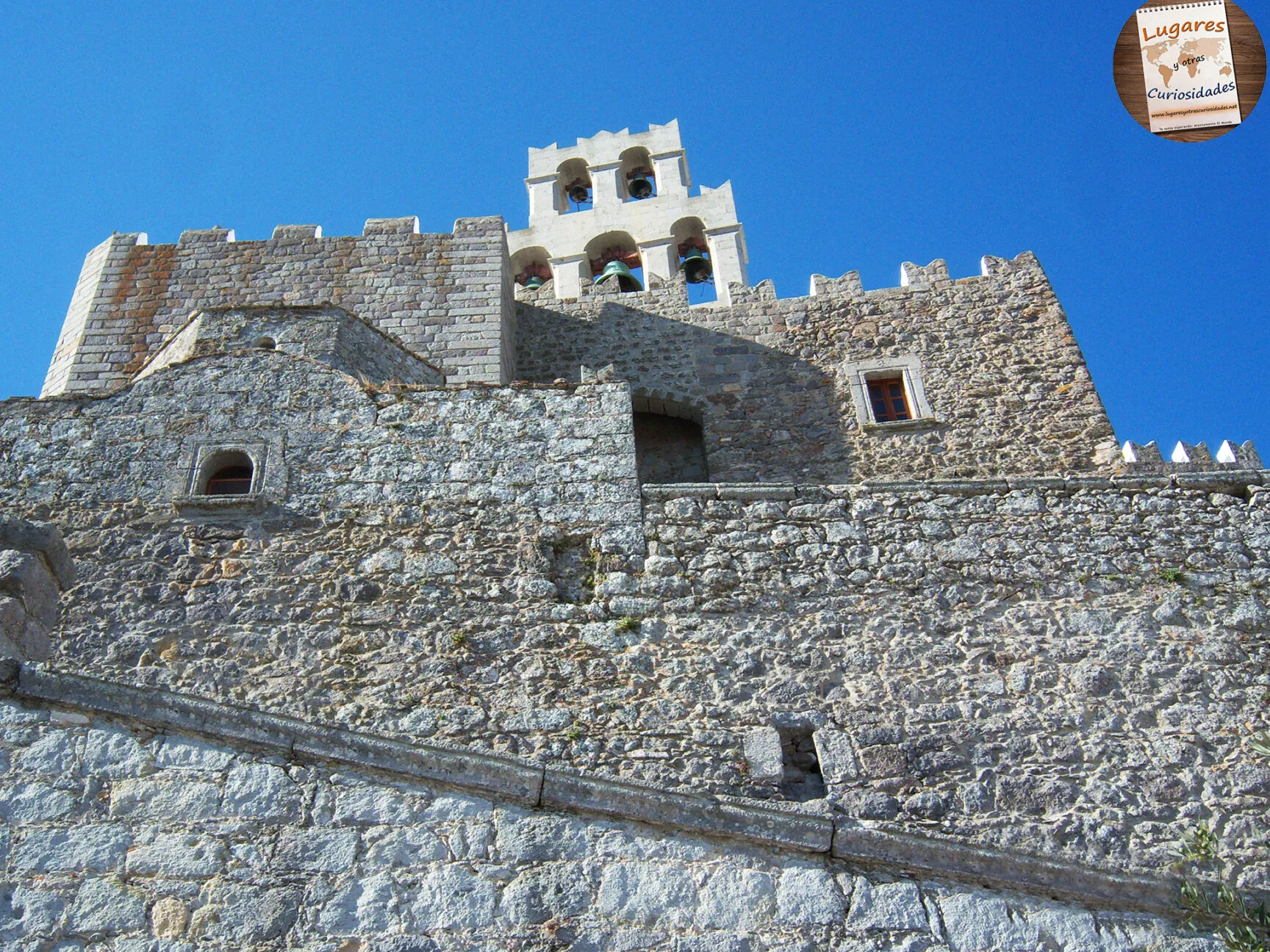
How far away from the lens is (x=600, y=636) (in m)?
6.91

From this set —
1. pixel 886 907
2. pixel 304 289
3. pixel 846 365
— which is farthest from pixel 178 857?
pixel 304 289

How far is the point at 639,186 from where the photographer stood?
19219 mm

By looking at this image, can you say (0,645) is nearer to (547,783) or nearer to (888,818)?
(547,783)

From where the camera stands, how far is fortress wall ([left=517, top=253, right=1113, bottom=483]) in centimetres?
1128

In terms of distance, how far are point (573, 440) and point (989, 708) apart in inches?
129

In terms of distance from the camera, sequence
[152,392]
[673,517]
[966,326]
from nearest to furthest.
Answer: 1. [673,517]
2. [152,392]
3. [966,326]

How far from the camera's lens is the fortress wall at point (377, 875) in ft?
12.8

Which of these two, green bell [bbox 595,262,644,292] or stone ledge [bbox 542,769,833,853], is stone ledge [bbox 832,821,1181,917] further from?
green bell [bbox 595,262,644,292]

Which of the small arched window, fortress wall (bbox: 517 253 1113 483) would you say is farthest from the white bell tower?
the small arched window

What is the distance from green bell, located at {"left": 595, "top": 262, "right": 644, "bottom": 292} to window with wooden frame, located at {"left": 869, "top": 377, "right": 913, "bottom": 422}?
4.44 m

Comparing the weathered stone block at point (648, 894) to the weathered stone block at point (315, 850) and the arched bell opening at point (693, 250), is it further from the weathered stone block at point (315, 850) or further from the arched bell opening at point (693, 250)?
the arched bell opening at point (693, 250)

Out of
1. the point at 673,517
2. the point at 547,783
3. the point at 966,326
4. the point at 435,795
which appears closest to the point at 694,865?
the point at 547,783

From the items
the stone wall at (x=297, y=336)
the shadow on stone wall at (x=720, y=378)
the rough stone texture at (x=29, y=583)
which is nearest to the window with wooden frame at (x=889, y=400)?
the shadow on stone wall at (x=720, y=378)

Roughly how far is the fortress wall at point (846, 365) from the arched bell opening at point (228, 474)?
15.9 feet
